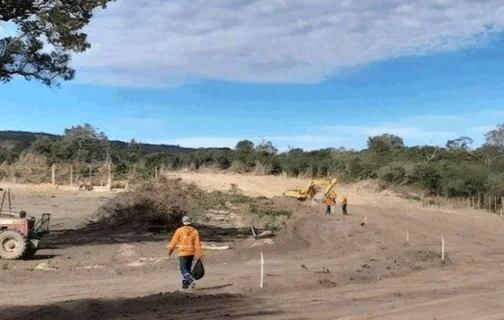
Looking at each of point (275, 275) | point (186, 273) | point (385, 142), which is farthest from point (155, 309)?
point (385, 142)

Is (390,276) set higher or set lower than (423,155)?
lower

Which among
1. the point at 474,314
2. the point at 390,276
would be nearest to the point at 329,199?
the point at 390,276

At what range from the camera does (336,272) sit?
875 inches

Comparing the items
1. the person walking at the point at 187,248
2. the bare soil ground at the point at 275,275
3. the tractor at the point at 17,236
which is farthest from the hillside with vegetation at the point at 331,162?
the person walking at the point at 187,248

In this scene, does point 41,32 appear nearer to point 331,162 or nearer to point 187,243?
point 187,243

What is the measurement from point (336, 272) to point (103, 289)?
287 inches

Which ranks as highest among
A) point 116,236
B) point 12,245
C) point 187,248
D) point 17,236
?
point 187,248

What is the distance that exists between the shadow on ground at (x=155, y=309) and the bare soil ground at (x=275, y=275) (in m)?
0.02

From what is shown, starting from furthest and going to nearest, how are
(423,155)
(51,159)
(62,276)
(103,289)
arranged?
(423,155)
(51,159)
(62,276)
(103,289)

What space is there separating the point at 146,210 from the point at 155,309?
20.0 m

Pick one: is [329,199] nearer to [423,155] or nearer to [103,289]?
[103,289]

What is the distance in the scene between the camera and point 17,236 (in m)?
23.8

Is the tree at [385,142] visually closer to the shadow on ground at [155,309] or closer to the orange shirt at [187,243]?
the orange shirt at [187,243]

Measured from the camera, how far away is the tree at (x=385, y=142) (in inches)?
3998
